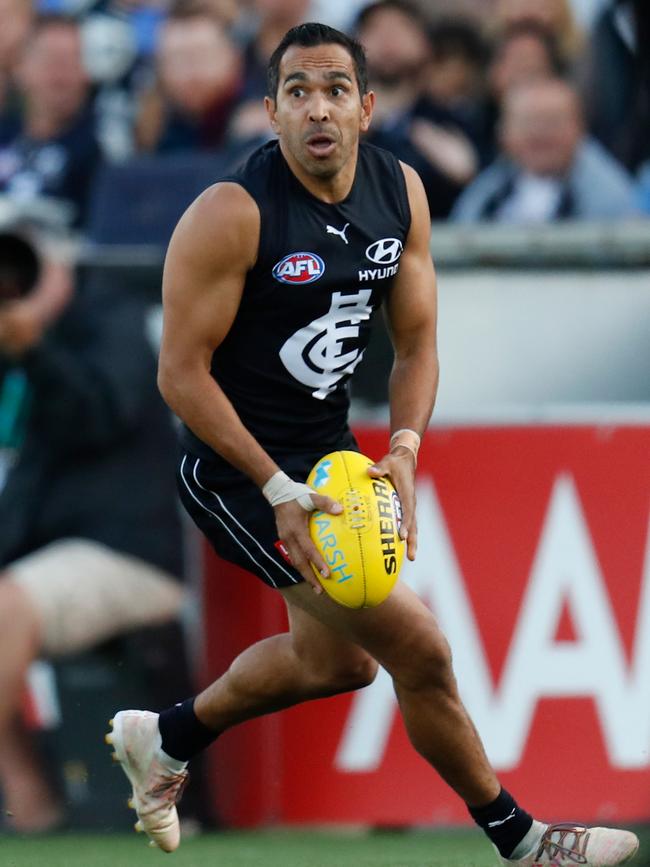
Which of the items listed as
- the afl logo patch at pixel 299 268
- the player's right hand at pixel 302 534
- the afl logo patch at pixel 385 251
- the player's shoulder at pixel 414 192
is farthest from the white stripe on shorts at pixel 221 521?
the player's shoulder at pixel 414 192

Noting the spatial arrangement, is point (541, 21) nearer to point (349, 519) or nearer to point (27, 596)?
point (27, 596)

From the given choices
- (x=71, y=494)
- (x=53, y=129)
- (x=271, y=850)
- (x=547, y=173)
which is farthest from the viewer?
(x=53, y=129)

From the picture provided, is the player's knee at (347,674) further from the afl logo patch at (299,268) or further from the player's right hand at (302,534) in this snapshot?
the afl logo patch at (299,268)

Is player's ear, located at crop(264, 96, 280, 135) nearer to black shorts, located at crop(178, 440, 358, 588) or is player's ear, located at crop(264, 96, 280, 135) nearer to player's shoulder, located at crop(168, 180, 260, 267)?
player's shoulder, located at crop(168, 180, 260, 267)

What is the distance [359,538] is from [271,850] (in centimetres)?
208

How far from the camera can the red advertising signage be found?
20.8 ft

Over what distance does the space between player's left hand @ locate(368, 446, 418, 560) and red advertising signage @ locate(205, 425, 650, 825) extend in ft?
5.82

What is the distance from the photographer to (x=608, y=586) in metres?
6.39

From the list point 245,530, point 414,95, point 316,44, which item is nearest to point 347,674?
point 245,530

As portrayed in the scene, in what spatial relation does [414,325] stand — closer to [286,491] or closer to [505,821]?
[286,491]

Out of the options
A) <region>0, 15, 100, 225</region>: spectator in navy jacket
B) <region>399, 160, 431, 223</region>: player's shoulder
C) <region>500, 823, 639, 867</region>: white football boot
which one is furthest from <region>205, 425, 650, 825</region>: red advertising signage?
<region>0, 15, 100, 225</region>: spectator in navy jacket

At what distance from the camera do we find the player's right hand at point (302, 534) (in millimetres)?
4383

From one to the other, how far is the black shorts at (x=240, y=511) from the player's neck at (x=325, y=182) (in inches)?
29.5

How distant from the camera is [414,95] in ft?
28.1
